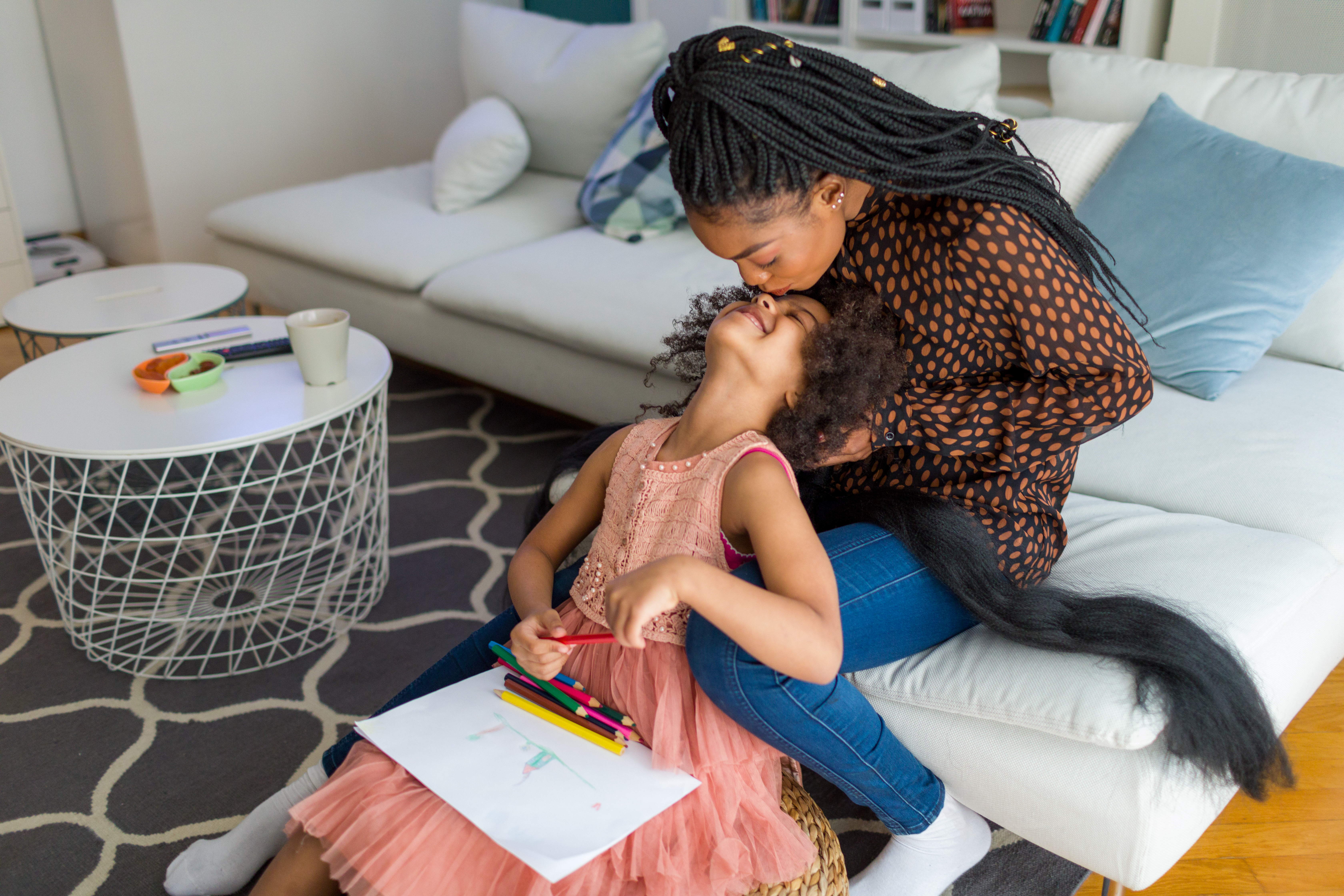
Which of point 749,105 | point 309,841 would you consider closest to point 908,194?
point 749,105

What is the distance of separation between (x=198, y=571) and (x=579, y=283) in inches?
37.3

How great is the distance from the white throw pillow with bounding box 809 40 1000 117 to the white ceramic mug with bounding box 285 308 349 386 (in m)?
1.09

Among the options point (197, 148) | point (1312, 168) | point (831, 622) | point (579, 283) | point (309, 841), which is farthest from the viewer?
point (197, 148)

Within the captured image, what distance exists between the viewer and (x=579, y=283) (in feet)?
7.38

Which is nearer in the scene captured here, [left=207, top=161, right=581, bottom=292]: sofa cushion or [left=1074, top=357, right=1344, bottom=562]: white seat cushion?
[left=1074, top=357, right=1344, bottom=562]: white seat cushion

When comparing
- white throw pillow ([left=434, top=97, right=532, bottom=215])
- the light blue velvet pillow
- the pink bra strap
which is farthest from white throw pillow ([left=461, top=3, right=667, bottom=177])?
the pink bra strap

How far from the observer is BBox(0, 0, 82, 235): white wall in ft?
11.4

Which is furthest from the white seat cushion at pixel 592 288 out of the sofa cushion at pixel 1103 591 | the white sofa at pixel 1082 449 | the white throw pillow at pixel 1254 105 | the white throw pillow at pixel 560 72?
the sofa cushion at pixel 1103 591

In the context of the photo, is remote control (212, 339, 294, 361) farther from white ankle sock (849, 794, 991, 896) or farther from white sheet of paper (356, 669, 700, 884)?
white ankle sock (849, 794, 991, 896)

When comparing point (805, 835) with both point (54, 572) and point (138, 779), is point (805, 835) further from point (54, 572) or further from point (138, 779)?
point (54, 572)

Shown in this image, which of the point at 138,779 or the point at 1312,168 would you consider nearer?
the point at 138,779

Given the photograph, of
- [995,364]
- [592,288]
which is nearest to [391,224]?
[592,288]

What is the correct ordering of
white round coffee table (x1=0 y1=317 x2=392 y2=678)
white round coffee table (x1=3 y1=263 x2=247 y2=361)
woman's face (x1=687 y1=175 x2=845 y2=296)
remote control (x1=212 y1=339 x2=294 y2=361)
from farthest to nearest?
white round coffee table (x1=3 y1=263 x2=247 y2=361) → remote control (x1=212 y1=339 x2=294 y2=361) → white round coffee table (x1=0 y1=317 x2=392 y2=678) → woman's face (x1=687 y1=175 x2=845 y2=296)

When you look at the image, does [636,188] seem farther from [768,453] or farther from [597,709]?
[597,709]
